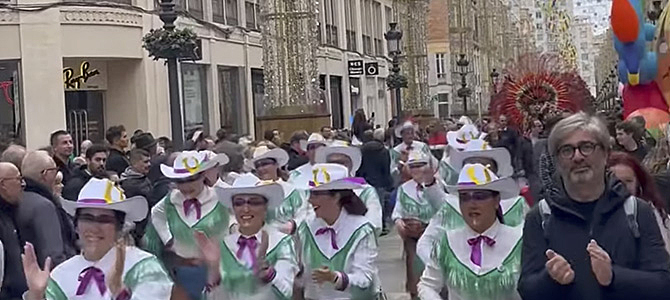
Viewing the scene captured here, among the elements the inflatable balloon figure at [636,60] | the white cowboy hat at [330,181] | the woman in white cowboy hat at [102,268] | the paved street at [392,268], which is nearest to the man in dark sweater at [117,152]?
the paved street at [392,268]

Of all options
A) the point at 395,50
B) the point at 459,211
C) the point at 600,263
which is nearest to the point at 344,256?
the point at 459,211

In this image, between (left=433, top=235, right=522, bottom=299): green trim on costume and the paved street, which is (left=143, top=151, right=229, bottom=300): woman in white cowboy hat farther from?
the paved street

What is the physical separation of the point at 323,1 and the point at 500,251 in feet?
118

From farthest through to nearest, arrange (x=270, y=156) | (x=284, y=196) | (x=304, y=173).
→ (x=270, y=156) < (x=304, y=173) < (x=284, y=196)

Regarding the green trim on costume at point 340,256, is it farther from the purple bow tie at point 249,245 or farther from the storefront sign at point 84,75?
the storefront sign at point 84,75

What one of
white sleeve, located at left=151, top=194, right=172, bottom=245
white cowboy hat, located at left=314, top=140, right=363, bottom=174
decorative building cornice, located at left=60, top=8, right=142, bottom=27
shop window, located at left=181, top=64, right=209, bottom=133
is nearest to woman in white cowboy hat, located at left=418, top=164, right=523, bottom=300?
white sleeve, located at left=151, top=194, right=172, bottom=245

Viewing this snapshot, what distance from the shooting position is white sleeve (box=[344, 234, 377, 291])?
21.2 feet

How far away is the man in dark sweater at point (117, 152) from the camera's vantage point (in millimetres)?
11758

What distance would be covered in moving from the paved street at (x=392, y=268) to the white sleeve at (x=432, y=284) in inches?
232

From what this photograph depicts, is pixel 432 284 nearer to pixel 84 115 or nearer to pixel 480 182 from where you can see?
pixel 480 182

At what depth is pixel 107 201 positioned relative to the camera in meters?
5.31

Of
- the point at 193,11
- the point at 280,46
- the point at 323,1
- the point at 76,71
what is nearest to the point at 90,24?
the point at 76,71

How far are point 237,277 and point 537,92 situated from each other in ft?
38.3

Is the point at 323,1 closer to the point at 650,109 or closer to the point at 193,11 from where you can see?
the point at 193,11
